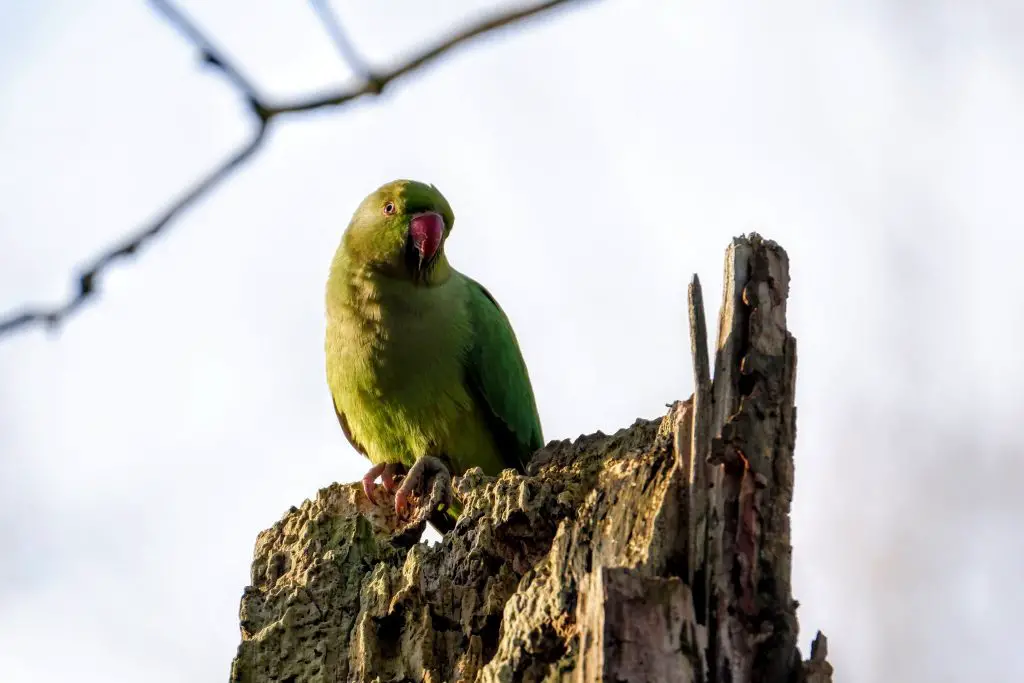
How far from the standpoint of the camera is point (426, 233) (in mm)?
6289

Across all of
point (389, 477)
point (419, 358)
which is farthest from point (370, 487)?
point (419, 358)

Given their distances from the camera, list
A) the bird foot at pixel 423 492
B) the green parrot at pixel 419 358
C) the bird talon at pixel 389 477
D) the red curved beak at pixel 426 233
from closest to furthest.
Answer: the bird foot at pixel 423 492 < the bird talon at pixel 389 477 < the green parrot at pixel 419 358 < the red curved beak at pixel 426 233

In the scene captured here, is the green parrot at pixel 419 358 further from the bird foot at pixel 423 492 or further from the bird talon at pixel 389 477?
the bird foot at pixel 423 492

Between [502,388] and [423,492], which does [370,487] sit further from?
[502,388]

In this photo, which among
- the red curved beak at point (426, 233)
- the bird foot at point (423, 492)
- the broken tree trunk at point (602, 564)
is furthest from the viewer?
the red curved beak at point (426, 233)

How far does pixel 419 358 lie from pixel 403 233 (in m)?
0.72

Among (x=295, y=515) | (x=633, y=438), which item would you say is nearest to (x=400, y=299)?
(x=295, y=515)

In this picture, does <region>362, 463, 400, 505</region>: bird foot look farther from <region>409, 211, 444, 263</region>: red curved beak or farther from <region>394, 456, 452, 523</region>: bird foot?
<region>409, 211, 444, 263</region>: red curved beak

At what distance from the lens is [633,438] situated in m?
4.32

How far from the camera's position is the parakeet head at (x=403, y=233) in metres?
6.28

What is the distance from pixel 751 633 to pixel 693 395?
2.32 feet

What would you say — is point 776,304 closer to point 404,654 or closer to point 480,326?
point 404,654

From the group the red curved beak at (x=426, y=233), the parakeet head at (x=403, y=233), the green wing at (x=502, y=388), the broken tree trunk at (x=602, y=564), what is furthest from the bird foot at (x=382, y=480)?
the red curved beak at (x=426, y=233)

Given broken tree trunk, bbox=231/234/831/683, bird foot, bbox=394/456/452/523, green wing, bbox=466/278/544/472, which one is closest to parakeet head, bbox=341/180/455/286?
green wing, bbox=466/278/544/472
